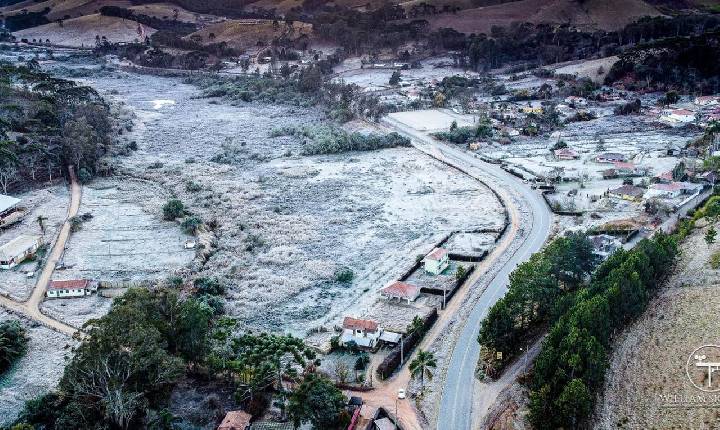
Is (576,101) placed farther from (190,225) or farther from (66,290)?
(66,290)

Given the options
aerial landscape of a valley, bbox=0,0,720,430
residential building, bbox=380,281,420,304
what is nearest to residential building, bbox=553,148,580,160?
aerial landscape of a valley, bbox=0,0,720,430

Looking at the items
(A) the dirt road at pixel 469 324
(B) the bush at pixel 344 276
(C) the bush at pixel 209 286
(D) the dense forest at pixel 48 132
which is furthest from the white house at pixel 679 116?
(D) the dense forest at pixel 48 132

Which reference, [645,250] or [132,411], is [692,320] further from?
[132,411]

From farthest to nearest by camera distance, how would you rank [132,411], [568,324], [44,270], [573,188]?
[573,188] → [44,270] → [568,324] → [132,411]

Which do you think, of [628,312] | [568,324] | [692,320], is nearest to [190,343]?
[568,324]

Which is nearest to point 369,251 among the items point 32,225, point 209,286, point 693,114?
point 209,286

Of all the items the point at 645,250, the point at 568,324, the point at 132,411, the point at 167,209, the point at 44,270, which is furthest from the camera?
the point at 167,209

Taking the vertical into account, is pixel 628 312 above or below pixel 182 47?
below
